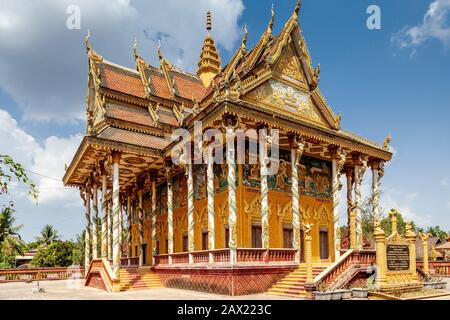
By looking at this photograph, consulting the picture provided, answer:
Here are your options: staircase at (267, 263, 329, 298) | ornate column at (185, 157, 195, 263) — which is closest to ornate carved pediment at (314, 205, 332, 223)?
staircase at (267, 263, 329, 298)

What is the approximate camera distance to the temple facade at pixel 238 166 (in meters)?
15.3

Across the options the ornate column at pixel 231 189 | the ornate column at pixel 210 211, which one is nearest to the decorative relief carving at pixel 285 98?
the ornate column at pixel 231 189

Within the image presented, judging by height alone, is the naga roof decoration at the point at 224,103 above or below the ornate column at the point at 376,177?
above

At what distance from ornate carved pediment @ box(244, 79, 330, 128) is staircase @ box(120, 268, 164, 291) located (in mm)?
8825

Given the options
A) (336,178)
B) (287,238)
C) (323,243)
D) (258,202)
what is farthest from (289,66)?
(323,243)

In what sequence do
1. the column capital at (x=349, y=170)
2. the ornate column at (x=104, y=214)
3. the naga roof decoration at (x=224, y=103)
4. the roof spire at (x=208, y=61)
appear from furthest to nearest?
the roof spire at (x=208, y=61) < the column capital at (x=349, y=170) < the ornate column at (x=104, y=214) < the naga roof decoration at (x=224, y=103)

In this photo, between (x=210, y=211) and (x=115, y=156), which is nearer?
(x=210, y=211)

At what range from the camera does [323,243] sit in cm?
2036

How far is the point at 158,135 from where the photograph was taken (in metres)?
22.2

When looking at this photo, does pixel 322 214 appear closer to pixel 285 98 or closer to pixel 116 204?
pixel 285 98

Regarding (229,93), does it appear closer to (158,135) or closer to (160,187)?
(158,135)

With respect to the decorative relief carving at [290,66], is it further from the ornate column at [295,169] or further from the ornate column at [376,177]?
the ornate column at [376,177]

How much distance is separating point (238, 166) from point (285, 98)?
3.81 meters

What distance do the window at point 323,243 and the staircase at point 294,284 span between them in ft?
15.8
